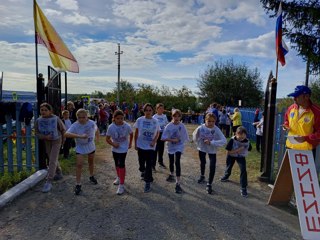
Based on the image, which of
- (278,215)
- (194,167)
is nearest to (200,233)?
(278,215)

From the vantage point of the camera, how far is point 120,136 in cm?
590

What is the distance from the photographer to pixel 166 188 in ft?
20.1

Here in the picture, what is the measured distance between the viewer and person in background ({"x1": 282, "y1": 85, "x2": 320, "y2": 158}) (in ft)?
14.5

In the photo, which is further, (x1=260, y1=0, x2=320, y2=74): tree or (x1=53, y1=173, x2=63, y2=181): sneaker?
(x1=260, y1=0, x2=320, y2=74): tree

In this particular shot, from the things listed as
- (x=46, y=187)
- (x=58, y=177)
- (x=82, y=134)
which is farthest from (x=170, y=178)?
(x=46, y=187)

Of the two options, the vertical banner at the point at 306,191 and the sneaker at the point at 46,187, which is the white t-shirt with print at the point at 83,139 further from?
the vertical banner at the point at 306,191

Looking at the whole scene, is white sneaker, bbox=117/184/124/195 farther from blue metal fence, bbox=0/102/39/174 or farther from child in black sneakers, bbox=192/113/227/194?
blue metal fence, bbox=0/102/39/174

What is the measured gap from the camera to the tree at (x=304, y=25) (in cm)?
1286

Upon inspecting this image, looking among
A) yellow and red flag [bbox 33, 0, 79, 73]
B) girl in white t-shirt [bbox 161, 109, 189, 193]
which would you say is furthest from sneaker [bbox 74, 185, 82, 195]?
yellow and red flag [bbox 33, 0, 79, 73]

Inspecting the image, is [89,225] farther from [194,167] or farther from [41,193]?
[194,167]

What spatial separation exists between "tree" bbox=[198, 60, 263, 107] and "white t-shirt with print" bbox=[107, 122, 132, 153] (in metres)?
32.3

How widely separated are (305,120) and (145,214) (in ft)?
8.98

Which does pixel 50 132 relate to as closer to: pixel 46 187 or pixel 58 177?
pixel 46 187

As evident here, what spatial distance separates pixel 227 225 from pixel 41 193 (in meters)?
3.35
